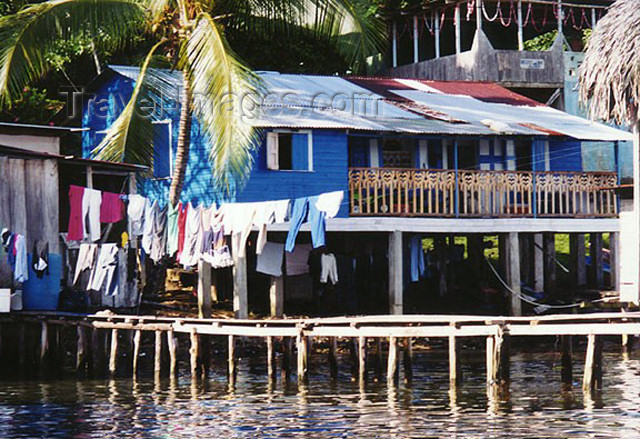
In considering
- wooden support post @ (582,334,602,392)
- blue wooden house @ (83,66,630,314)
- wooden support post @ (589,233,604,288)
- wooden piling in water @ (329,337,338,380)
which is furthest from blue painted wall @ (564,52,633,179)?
wooden support post @ (582,334,602,392)

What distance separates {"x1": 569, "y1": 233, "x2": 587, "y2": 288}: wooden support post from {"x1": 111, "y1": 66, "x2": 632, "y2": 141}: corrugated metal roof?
11.4ft

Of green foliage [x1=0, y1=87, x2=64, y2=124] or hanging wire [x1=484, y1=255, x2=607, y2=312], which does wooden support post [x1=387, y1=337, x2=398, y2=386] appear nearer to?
hanging wire [x1=484, y1=255, x2=607, y2=312]

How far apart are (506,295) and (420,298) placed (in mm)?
2481

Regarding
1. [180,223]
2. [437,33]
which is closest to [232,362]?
[180,223]

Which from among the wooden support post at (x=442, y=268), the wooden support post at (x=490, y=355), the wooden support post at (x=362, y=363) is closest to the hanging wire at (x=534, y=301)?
the wooden support post at (x=442, y=268)

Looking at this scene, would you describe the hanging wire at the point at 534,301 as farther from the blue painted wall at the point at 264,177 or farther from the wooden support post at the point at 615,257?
the blue painted wall at the point at 264,177

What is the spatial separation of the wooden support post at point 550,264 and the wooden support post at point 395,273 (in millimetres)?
5589

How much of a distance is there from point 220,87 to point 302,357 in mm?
5073

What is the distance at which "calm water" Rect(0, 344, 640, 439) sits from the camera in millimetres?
16656

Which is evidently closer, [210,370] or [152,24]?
[210,370]

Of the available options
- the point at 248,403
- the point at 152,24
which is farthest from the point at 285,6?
the point at 248,403

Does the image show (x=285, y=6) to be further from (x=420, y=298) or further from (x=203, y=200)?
(x=420, y=298)

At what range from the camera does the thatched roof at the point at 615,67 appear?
23.0 m

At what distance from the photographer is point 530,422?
17094 millimetres
